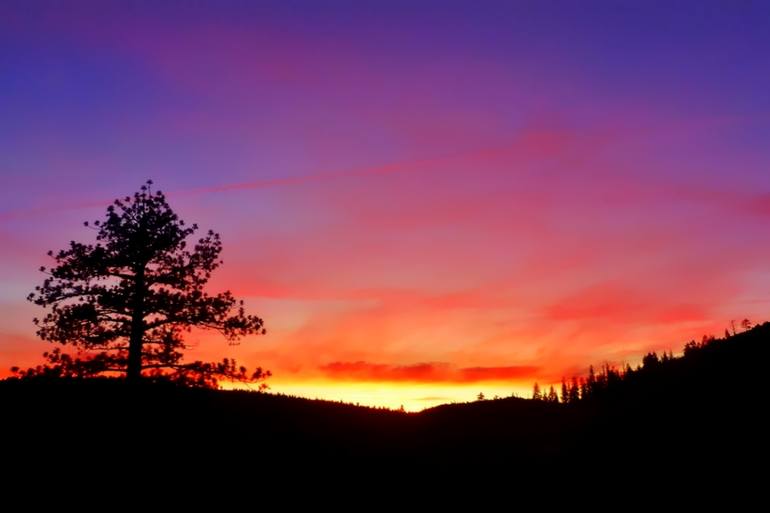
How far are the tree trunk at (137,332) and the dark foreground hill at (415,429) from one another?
5.93 m

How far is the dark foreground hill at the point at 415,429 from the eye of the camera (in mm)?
22484

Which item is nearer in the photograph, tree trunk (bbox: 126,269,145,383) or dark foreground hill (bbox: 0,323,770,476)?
dark foreground hill (bbox: 0,323,770,476)

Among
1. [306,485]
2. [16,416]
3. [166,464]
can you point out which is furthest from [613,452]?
[16,416]

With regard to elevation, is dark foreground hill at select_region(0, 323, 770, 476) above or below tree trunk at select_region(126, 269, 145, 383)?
below

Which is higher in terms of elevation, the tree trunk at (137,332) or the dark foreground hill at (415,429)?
the tree trunk at (137,332)

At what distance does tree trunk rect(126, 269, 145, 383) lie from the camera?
36.8 m

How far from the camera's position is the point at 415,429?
31.5 meters

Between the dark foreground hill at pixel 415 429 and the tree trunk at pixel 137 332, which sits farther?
the tree trunk at pixel 137 332

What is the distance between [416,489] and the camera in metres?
22.5

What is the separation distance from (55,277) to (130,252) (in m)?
4.09

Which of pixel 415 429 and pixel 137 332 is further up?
pixel 137 332

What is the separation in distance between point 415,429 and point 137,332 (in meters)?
16.6

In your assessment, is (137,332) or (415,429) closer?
(415,429)

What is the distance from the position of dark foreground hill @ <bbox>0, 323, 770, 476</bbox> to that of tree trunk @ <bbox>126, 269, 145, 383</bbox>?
19.5 feet
